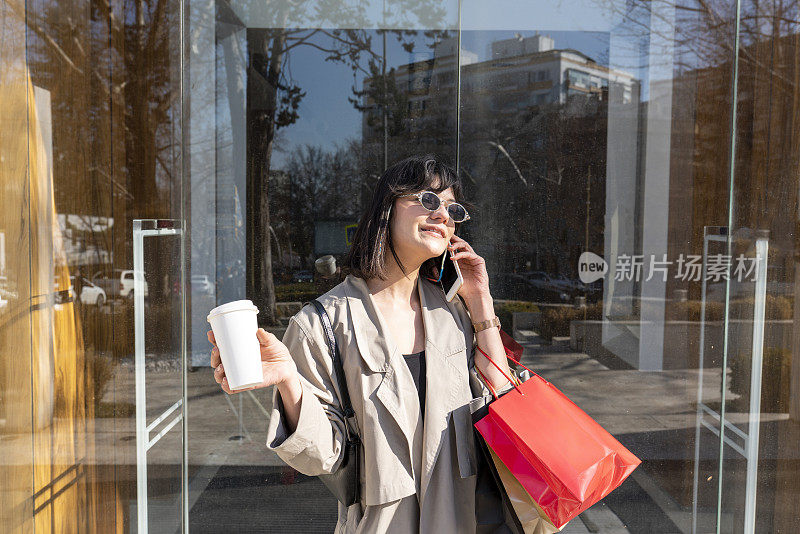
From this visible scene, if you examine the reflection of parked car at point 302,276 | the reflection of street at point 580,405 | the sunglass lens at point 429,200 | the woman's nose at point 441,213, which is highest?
the sunglass lens at point 429,200

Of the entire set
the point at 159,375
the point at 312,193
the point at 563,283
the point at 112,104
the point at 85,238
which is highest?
the point at 112,104

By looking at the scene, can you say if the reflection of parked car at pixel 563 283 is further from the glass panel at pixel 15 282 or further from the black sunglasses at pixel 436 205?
the glass panel at pixel 15 282

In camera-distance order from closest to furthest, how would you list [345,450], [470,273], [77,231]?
1. [345,450]
2. [470,273]
3. [77,231]

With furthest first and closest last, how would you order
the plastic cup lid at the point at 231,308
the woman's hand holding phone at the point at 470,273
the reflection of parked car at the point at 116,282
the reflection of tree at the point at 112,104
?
the reflection of parked car at the point at 116,282
the reflection of tree at the point at 112,104
the woman's hand holding phone at the point at 470,273
the plastic cup lid at the point at 231,308

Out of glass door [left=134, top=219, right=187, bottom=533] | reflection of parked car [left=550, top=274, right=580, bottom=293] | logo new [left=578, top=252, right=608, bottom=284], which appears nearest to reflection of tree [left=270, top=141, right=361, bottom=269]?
glass door [left=134, top=219, right=187, bottom=533]

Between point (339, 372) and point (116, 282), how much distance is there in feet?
5.14

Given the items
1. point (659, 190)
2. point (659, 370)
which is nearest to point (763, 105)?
point (659, 190)

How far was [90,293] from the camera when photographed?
2.69 m

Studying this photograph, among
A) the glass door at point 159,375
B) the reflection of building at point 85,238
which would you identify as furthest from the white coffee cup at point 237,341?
the glass door at point 159,375

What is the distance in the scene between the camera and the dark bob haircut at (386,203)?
1.85 meters

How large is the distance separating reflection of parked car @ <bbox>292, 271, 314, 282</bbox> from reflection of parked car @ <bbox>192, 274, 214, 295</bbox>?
45cm

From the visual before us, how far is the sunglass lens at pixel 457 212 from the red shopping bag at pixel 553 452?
54 cm


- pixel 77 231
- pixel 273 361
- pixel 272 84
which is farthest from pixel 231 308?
pixel 272 84

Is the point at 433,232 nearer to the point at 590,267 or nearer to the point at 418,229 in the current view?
the point at 418,229
